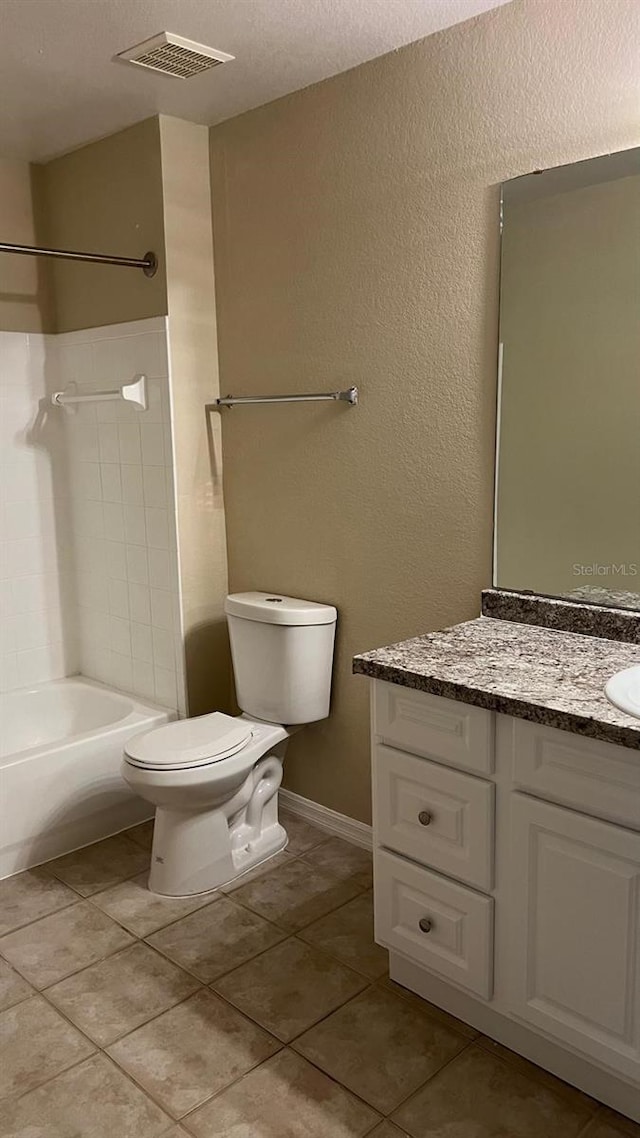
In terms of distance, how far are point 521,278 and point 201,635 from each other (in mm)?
1597

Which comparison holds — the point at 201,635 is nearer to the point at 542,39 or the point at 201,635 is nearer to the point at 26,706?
the point at 26,706

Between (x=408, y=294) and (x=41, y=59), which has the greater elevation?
(x=41, y=59)

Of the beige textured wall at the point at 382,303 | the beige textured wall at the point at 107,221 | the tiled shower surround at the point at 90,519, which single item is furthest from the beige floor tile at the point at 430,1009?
the beige textured wall at the point at 107,221

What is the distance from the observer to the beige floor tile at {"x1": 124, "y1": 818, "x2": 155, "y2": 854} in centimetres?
293

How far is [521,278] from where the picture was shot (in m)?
2.15

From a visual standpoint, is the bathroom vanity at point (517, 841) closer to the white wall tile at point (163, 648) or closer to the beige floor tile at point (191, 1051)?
the beige floor tile at point (191, 1051)

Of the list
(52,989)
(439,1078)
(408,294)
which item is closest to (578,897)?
(439,1078)

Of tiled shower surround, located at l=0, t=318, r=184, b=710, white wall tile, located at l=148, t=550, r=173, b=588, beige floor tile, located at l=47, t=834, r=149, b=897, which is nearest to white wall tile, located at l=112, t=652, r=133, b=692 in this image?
tiled shower surround, located at l=0, t=318, r=184, b=710

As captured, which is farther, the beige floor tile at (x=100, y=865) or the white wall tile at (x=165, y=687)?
the white wall tile at (x=165, y=687)

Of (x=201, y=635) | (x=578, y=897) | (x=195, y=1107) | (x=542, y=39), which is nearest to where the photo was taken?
(x=578, y=897)

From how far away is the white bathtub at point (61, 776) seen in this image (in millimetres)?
2736

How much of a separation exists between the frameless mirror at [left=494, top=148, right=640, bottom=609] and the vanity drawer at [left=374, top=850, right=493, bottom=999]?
73cm

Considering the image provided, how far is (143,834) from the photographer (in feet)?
9.83

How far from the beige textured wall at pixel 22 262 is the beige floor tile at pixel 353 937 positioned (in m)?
2.27
